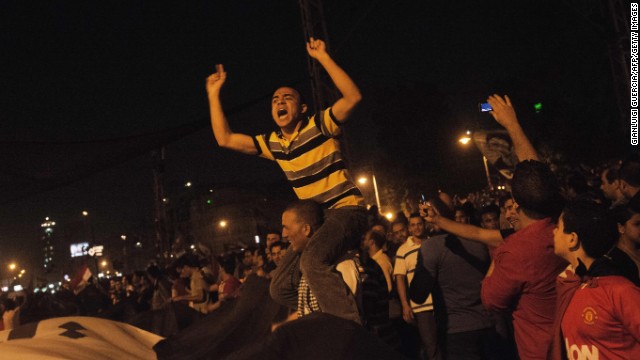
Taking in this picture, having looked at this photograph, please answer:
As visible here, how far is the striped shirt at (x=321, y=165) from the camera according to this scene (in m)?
4.41

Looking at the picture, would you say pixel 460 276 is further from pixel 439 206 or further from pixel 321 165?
pixel 321 165

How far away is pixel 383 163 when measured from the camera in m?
52.4

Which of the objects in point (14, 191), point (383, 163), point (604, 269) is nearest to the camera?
point (604, 269)

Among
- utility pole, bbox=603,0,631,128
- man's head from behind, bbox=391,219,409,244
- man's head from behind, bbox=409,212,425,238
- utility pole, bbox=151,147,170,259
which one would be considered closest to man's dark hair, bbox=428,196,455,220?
man's head from behind, bbox=409,212,425,238

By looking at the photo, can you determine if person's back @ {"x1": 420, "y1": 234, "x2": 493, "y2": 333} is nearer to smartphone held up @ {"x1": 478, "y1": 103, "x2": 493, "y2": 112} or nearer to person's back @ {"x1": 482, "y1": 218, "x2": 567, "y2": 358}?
smartphone held up @ {"x1": 478, "y1": 103, "x2": 493, "y2": 112}

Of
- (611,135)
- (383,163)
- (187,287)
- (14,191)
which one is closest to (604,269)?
(14,191)

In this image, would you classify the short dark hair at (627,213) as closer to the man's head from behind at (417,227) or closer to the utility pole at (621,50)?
the man's head from behind at (417,227)

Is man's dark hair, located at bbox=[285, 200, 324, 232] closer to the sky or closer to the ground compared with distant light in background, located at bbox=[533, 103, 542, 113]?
closer to the ground

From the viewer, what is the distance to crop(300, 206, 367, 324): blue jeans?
364cm

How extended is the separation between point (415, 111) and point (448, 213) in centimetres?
4813

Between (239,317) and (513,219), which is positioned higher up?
(513,219)

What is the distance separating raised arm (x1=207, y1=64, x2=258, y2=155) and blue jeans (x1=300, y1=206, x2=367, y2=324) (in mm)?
1091

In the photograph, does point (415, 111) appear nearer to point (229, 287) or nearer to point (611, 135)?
point (611, 135)

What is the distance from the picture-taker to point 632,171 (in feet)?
18.9
